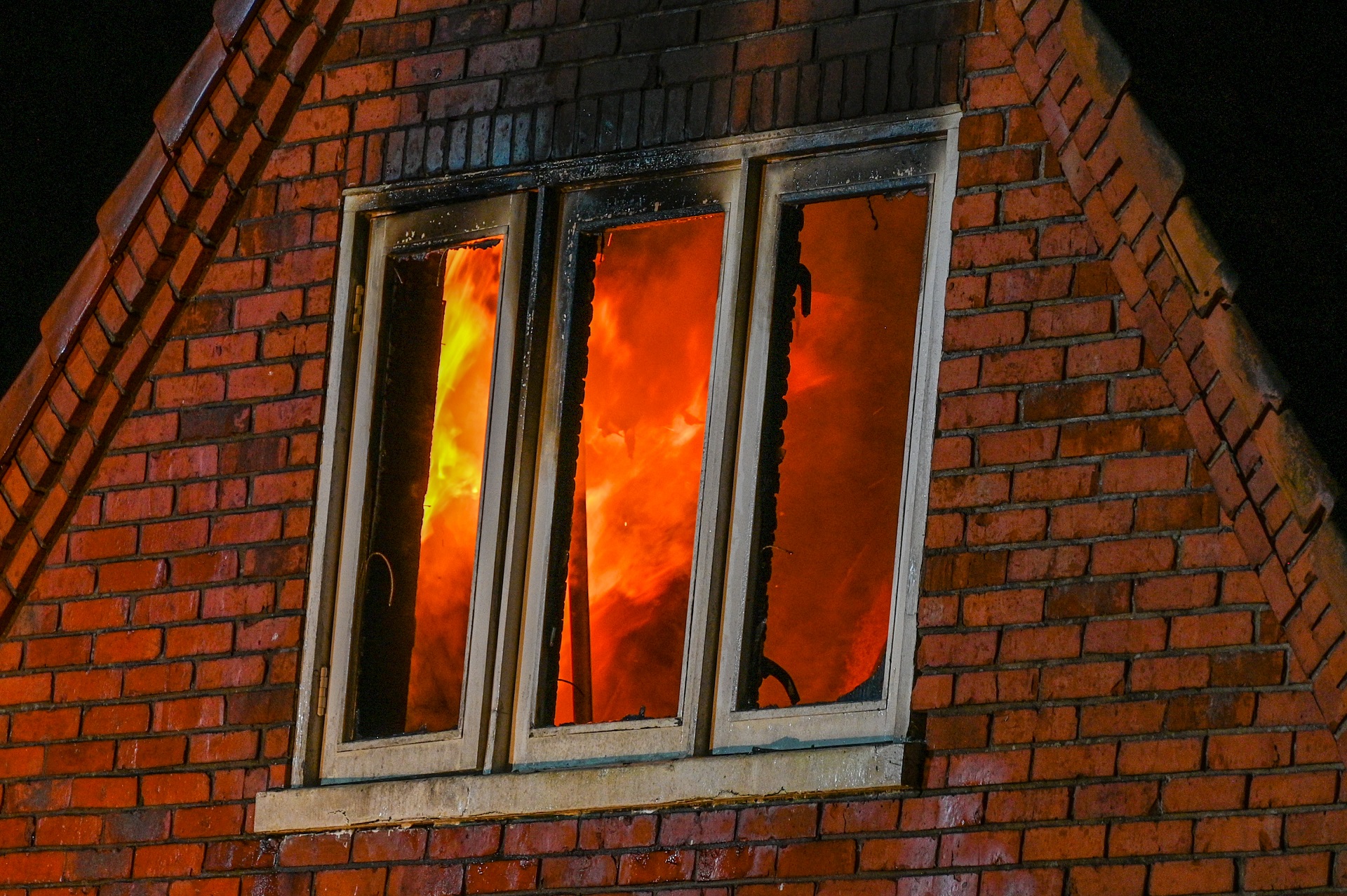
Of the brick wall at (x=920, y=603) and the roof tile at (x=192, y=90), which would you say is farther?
the roof tile at (x=192, y=90)

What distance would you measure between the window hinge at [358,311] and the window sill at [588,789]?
1348 mm

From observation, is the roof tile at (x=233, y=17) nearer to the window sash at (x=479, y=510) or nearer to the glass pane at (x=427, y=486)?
the window sash at (x=479, y=510)

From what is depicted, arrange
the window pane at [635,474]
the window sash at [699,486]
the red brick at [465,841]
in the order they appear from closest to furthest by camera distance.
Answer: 1. the window sash at [699,486]
2. the red brick at [465,841]
3. the window pane at [635,474]

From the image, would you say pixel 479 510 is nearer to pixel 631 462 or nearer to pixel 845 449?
pixel 631 462

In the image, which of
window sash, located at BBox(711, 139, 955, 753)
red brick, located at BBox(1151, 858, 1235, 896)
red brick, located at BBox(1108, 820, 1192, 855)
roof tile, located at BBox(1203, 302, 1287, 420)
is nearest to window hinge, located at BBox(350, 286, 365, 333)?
window sash, located at BBox(711, 139, 955, 753)

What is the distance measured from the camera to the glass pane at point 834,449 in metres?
6.07

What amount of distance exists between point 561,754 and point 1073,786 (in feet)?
4.79

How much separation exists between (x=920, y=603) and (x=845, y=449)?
51 cm

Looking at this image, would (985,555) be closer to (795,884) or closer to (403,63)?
(795,884)

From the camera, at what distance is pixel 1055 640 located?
5652 millimetres

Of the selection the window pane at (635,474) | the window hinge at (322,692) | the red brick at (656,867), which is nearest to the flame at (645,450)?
the window pane at (635,474)

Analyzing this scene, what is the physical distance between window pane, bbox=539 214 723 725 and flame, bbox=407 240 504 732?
0.33 metres

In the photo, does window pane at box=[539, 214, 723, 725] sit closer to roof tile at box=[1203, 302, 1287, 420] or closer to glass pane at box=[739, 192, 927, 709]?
glass pane at box=[739, 192, 927, 709]

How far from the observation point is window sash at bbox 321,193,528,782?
653cm
